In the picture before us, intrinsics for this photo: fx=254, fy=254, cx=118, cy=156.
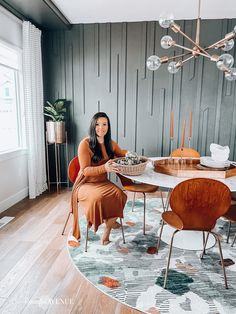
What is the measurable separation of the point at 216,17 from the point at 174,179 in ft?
8.86

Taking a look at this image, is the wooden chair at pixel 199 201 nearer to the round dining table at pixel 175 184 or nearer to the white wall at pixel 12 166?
the round dining table at pixel 175 184

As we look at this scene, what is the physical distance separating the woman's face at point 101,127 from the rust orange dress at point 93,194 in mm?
142

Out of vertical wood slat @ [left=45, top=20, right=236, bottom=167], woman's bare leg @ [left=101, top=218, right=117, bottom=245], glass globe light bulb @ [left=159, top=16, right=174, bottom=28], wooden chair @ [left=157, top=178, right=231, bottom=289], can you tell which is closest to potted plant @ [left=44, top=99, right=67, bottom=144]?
vertical wood slat @ [left=45, top=20, right=236, bottom=167]

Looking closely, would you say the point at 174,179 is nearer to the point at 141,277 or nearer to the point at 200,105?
the point at 141,277

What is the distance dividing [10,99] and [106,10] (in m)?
1.76

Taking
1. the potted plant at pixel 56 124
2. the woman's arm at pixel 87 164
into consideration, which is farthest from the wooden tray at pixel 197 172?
the potted plant at pixel 56 124

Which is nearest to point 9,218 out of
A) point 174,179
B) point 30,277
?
point 30,277

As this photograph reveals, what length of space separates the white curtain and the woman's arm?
5.15ft

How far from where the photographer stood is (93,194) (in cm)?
217

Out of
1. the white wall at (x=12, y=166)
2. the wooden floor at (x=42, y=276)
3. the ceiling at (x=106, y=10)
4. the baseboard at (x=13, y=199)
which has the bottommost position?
the wooden floor at (x=42, y=276)

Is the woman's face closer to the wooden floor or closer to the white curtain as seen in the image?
the wooden floor

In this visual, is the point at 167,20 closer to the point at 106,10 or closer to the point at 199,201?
the point at 199,201

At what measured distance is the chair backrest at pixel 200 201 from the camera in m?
1.62

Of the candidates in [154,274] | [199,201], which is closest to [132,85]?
[199,201]
